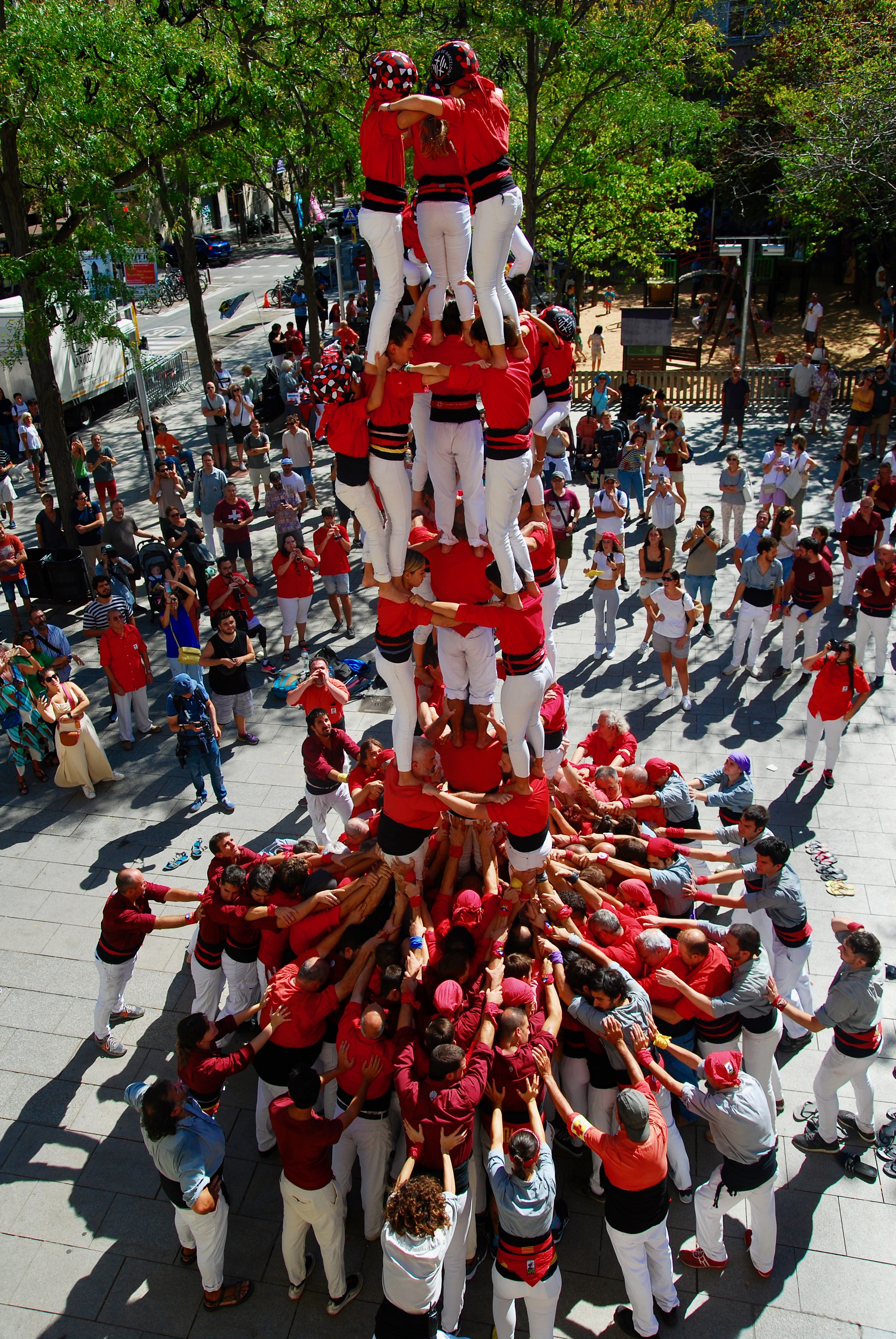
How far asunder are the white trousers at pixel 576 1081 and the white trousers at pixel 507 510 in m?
2.83

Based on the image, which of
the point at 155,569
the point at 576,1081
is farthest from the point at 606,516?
the point at 576,1081

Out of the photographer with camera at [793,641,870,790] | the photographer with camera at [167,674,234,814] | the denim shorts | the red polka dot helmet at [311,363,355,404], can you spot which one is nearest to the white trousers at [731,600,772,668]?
the denim shorts

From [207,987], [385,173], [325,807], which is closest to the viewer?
[385,173]

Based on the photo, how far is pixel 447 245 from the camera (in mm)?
5711

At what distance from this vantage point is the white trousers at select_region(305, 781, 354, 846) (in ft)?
28.7

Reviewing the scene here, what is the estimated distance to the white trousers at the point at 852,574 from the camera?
11820 mm

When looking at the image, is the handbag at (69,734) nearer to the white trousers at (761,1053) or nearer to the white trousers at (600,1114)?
the white trousers at (600,1114)

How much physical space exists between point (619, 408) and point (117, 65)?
36.6ft

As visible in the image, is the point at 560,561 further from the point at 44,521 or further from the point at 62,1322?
the point at 62,1322

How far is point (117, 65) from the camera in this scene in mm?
12242

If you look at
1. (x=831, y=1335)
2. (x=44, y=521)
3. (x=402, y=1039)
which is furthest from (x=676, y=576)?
(x=44, y=521)

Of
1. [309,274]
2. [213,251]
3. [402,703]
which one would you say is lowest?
[402,703]

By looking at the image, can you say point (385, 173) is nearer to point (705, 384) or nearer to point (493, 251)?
point (493, 251)

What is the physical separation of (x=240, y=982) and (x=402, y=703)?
2.23 meters
